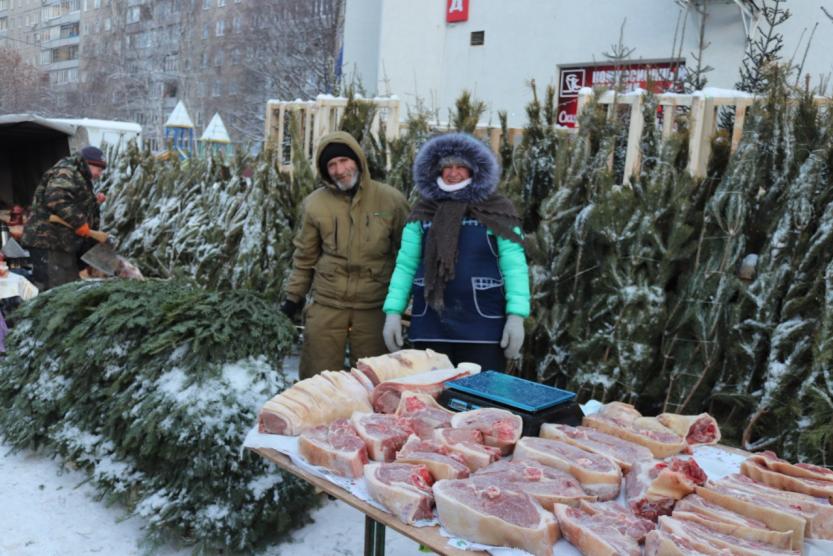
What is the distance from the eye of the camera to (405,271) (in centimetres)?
341

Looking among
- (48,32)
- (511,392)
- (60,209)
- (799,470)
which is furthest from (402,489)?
(48,32)

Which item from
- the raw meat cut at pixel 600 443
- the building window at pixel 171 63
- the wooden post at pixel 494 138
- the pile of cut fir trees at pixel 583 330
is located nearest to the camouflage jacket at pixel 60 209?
the pile of cut fir trees at pixel 583 330

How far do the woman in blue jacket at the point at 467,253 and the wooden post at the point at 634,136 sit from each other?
119cm

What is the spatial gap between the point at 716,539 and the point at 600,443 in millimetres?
584

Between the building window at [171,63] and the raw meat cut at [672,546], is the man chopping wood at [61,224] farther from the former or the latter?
the building window at [171,63]

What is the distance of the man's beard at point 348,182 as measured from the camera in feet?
12.2

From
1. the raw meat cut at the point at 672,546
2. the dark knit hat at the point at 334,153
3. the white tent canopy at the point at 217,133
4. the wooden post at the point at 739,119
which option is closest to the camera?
the raw meat cut at the point at 672,546

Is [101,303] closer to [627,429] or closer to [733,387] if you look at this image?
[627,429]

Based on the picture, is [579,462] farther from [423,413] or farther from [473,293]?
[473,293]

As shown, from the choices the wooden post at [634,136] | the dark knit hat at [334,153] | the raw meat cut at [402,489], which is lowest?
the raw meat cut at [402,489]

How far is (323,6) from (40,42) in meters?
38.9

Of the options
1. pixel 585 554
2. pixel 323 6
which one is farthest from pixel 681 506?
pixel 323 6

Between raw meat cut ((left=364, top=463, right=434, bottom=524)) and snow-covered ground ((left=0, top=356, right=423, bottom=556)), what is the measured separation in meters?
1.53

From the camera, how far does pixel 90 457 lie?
11.9 ft
